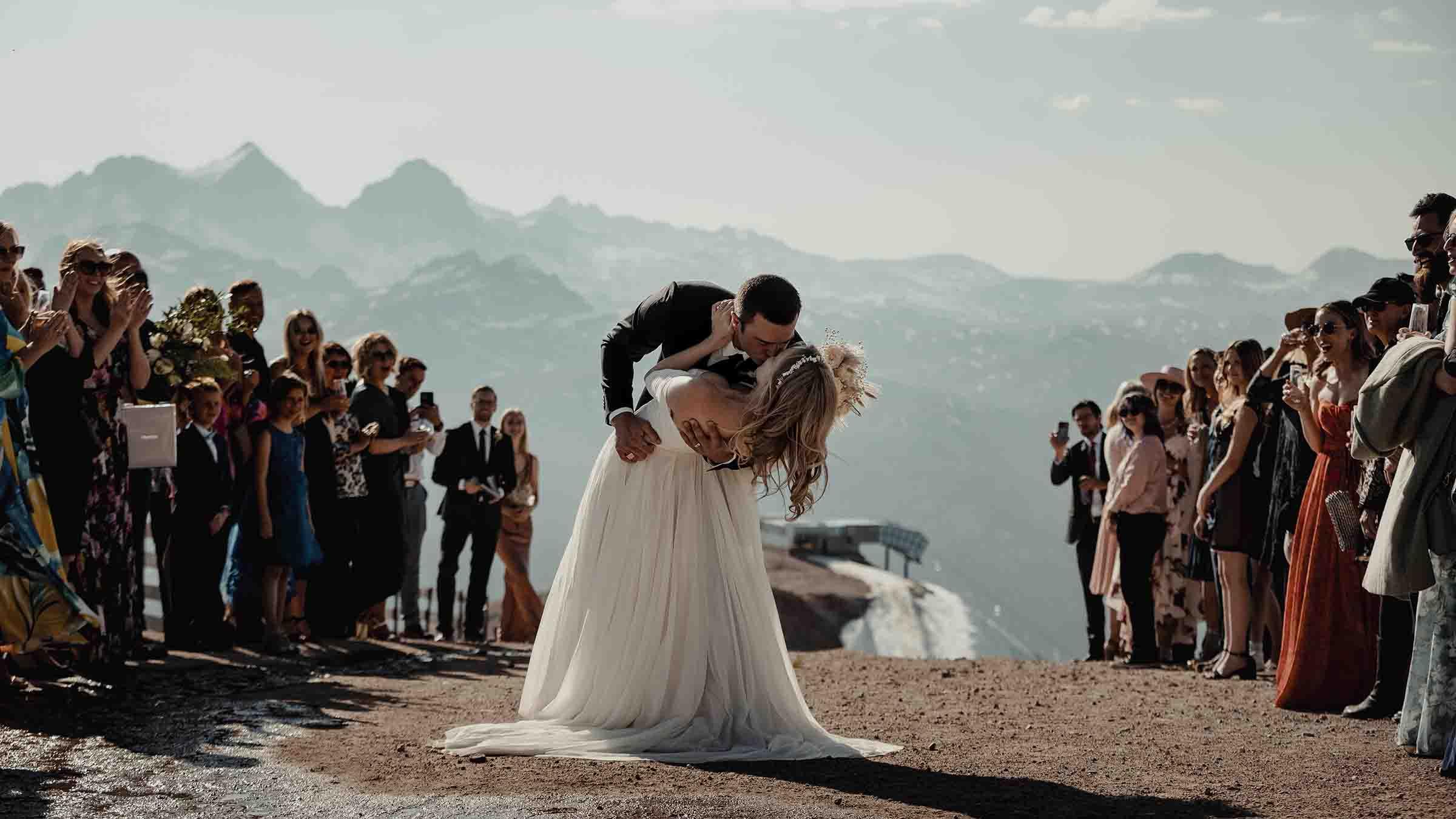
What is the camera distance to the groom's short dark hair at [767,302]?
207 inches

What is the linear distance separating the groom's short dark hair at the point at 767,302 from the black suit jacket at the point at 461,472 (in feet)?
22.6

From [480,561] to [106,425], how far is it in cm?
513

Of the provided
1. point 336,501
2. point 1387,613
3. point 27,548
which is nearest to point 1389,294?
point 1387,613

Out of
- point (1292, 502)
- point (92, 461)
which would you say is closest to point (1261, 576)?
point (1292, 502)

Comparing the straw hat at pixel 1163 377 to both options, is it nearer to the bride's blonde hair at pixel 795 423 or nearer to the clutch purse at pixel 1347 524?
the clutch purse at pixel 1347 524

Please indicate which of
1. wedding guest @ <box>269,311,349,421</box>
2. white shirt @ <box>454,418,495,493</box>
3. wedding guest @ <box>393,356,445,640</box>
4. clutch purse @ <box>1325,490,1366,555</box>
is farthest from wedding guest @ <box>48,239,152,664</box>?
clutch purse @ <box>1325,490,1366,555</box>

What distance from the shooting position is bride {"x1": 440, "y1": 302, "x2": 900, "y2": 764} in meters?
5.41

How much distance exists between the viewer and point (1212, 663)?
9359mm

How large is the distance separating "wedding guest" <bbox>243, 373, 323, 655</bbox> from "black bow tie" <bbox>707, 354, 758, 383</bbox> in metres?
4.48

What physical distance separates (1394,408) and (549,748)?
11.4 feet

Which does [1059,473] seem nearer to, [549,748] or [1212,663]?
[1212,663]

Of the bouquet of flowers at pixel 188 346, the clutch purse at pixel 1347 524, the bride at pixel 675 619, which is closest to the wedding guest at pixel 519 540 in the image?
the bouquet of flowers at pixel 188 346

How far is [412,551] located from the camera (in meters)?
11.9

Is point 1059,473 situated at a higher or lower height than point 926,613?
higher
